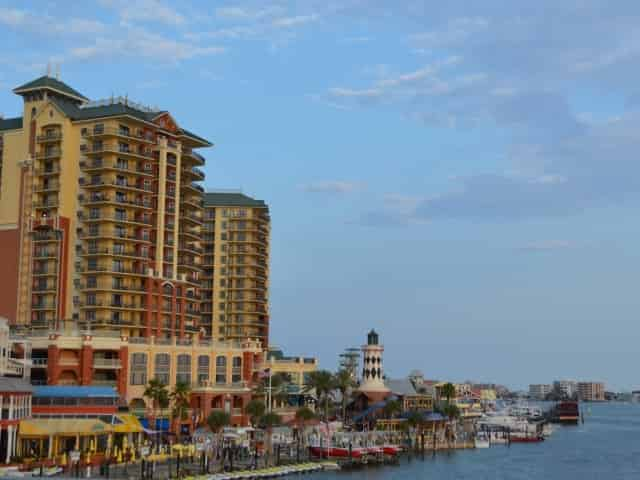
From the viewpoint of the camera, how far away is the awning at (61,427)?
307 feet

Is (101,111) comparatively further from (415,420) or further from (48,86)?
(415,420)

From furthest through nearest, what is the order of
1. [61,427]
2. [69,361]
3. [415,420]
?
1. [415,420]
2. [69,361]
3. [61,427]

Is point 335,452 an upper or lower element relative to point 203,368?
lower

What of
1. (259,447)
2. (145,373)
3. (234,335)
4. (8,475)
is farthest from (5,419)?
(234,335)

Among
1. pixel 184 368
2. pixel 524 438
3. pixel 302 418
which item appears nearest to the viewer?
pixel 184 368

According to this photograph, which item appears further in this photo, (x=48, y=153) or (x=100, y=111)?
(x=48, y=153)

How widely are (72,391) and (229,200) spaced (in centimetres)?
7745

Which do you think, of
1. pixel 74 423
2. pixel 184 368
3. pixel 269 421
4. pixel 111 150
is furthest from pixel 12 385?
pixel 111 150

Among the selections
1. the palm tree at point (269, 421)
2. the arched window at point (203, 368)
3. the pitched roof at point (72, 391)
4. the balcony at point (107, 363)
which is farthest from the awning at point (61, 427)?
the arched window at point (203, 368)

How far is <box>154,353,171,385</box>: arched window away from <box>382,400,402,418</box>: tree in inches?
1797

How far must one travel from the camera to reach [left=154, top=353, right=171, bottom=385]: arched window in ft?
405

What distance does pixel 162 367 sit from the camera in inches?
4902

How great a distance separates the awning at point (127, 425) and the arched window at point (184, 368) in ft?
67.3

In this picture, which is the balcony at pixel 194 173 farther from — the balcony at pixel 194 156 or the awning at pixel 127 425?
the awning at pixel 127 425
